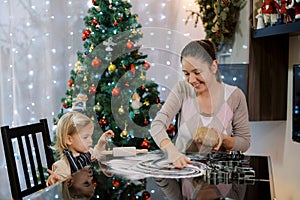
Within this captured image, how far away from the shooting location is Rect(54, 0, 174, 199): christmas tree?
3.32m

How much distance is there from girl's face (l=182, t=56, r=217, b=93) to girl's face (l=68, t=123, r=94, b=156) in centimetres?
58

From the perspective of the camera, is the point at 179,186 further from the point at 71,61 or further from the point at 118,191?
the point at 71,61

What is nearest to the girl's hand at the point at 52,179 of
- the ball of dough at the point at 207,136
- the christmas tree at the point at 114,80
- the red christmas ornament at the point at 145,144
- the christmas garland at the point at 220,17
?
the ball of dough at the point at 207,136

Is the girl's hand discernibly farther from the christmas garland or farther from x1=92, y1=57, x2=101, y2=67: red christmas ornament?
the christmas garland

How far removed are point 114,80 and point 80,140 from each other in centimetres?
126

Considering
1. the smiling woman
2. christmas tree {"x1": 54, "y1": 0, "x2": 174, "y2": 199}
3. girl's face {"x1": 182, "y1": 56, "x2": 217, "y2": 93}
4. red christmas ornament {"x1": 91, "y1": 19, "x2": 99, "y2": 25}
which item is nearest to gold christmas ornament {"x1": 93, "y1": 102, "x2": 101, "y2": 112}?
christmas tree {"x1": 54, "y1": 0, "x2": 174, "y2": 199}

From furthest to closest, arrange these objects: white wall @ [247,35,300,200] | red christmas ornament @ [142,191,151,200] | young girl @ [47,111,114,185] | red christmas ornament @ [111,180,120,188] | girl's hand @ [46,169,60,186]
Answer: white wall @ [247,35,300,200] → young girl @ [47,111,114,185] → girl's hand @ [46,169,60,186] → red christmas ornament @ [111,180,120,188] → red christmas ornament @ [142,191,151,200]

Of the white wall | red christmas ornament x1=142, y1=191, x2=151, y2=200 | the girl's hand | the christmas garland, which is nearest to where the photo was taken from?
red christmas ornament x1=142, y1=191, x2=151, y2=200

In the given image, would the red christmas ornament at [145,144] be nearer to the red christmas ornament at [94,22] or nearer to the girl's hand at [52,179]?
the red christmas ornament at [94,22]

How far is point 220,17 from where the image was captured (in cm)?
331

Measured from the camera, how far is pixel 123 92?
3.33m

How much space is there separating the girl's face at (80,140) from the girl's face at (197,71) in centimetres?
58

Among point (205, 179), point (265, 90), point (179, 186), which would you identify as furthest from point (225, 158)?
point (265, 90)

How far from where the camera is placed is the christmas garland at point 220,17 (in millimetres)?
3281
